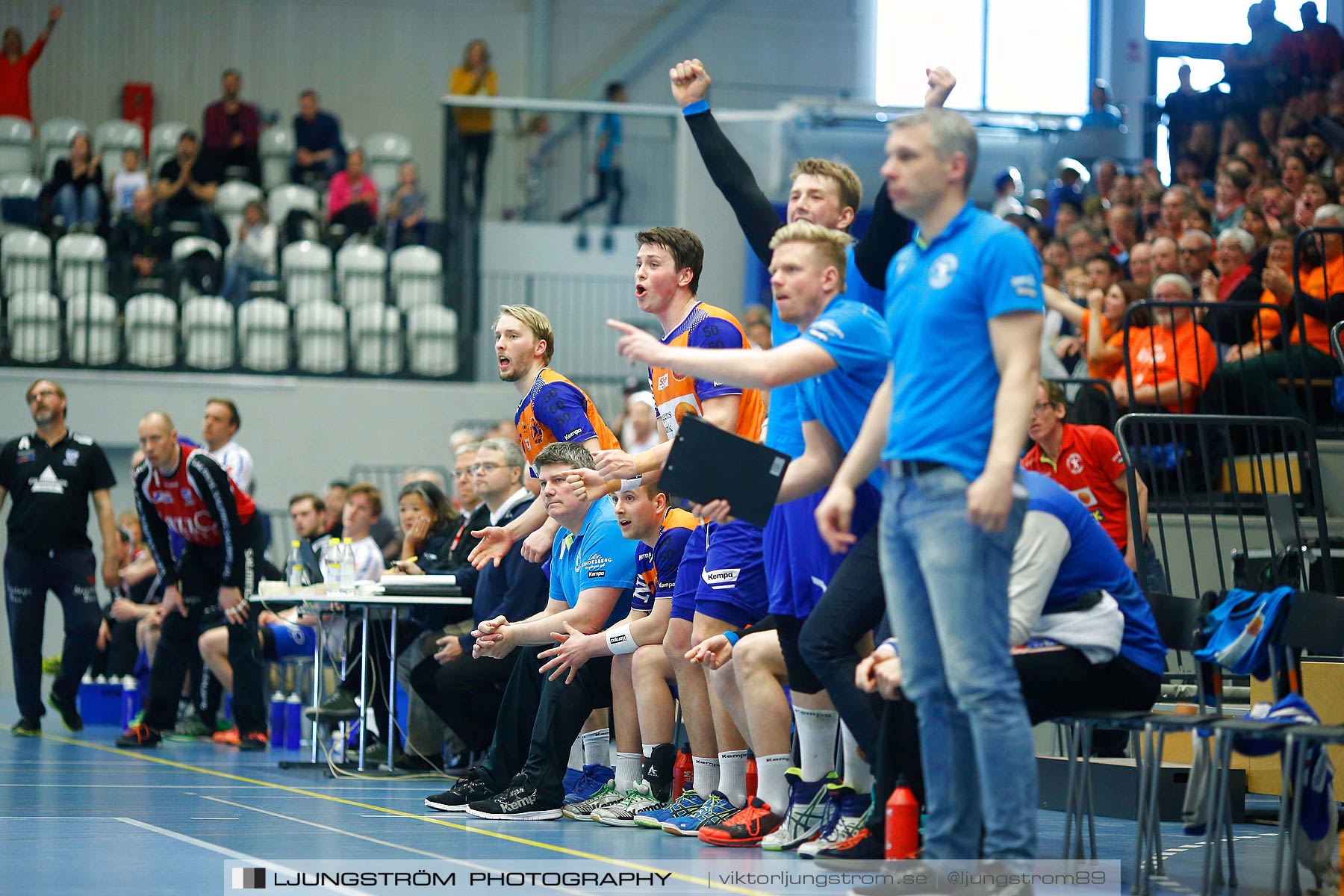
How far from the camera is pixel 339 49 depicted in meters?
18.1

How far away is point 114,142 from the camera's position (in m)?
16.4

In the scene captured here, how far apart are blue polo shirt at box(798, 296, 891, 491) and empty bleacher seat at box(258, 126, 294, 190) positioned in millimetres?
13307

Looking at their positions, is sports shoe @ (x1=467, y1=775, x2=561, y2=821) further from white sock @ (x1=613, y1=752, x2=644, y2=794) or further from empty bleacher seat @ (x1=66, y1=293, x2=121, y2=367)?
empty bleacher seat @ (x1=66, y1=293, x2=121, y2=367)

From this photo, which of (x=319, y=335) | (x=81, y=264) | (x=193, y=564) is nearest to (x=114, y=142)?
(x=81, y=264)

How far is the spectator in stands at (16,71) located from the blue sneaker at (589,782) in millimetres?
12812

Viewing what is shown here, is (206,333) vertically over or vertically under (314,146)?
under

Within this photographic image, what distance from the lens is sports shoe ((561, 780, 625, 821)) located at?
18.6 feet

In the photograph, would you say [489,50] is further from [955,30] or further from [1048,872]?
[1048,872]

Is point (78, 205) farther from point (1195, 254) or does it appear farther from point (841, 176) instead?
point (841, 176)

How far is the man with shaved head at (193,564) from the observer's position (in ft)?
28.3

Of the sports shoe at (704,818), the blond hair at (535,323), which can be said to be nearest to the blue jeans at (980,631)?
the sports shoe at (704,818)

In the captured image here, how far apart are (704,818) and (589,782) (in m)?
1.11

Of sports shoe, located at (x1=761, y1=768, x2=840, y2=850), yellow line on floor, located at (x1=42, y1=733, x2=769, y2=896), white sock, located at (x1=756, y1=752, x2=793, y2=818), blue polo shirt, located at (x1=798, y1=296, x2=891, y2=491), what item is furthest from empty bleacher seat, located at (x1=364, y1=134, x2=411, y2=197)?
blue polo shirt, located at (x1=798, y1=296, x2=891, y2=491)

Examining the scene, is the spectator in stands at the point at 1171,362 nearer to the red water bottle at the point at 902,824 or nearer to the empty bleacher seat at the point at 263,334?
the red water bottle at the point at 902,824
